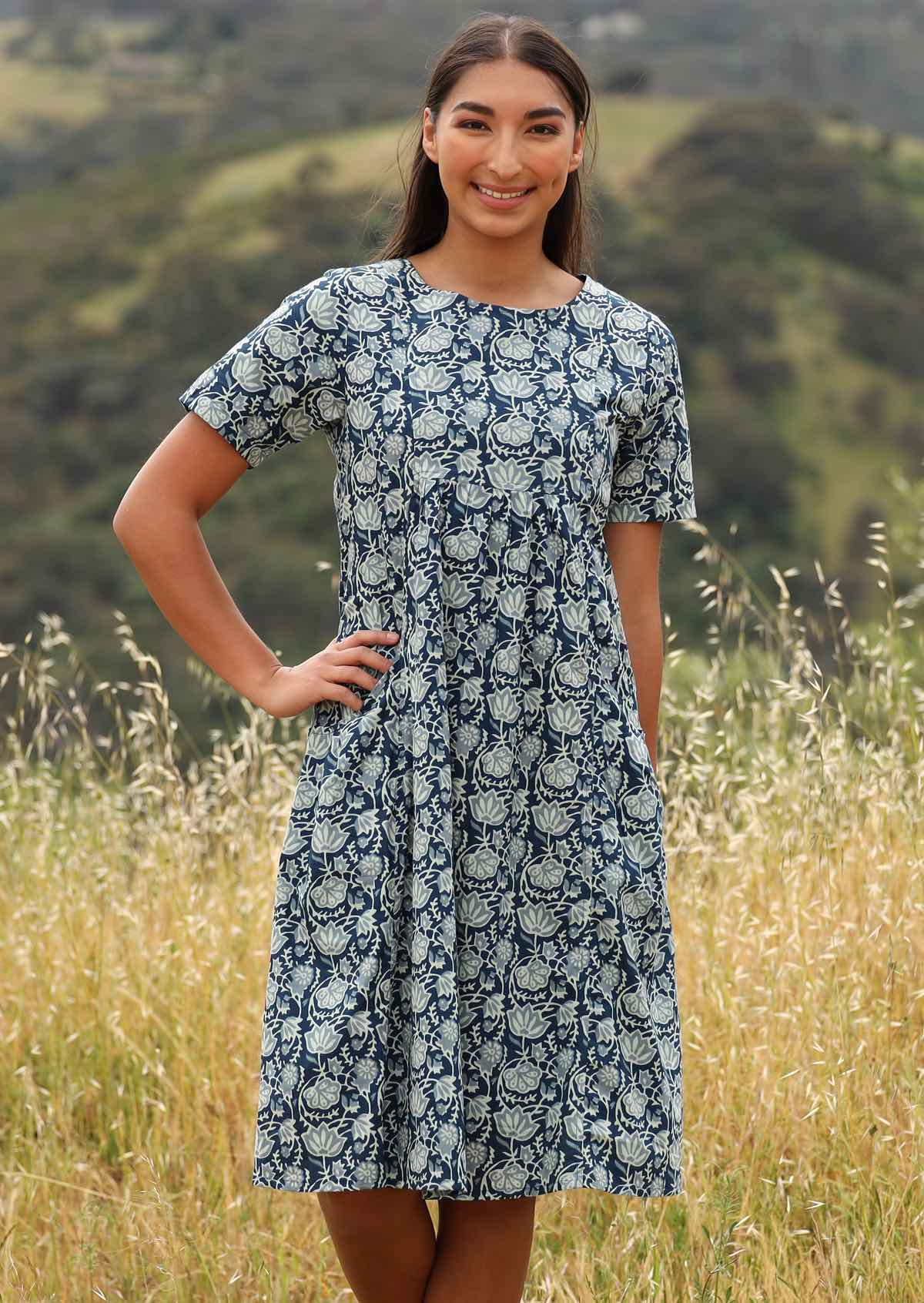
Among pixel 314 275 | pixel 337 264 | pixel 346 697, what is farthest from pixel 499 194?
pixel 314 275

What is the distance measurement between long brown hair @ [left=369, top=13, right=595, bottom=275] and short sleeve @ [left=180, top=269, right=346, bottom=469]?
0.19 metres

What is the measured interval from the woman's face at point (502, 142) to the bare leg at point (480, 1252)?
1.22 metres

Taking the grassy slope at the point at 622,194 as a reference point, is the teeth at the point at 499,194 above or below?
below

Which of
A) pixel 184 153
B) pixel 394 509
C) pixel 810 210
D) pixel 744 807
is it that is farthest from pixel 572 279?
pixel 184 153

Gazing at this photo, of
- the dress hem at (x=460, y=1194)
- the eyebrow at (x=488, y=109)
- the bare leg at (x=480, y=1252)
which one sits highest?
the eyebrow at (x=488, y=109)

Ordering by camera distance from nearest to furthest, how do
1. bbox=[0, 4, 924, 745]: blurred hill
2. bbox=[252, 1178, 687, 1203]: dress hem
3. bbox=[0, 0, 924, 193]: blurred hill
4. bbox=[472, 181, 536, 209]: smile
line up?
1. bbox=[252, 1178, 687, 1203]: dress hem
2. bbox=[472, 181, 536, 209]: smile
3. bbox=[0, 4, 924, 745]: blurred hill
4. bbox=[0, 0, 924, 193]: blurred hill

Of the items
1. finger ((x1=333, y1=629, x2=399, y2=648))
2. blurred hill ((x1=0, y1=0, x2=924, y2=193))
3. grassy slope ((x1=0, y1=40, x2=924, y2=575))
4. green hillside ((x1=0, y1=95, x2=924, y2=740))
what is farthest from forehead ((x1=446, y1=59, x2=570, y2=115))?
blurred hill ((x1=0, y1=0, x2=924, y2=193))

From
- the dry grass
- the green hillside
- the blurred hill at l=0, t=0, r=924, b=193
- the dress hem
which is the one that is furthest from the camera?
the blurred hill at l=0, t=0, r=924, b=193

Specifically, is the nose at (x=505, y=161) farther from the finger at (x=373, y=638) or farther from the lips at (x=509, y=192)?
the finger at (x=373, y=638)

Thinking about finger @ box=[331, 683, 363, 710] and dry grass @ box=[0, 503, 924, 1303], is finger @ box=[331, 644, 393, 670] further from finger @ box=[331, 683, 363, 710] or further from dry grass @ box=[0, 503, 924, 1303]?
dry grass @ box=[0, 503, 924, 1303]

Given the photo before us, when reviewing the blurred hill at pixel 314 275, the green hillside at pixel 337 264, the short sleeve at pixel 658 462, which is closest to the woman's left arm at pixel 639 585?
the short sleeve at pixel 658 462

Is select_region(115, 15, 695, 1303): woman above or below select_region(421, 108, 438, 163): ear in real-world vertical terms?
below

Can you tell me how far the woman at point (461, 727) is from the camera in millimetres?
1878

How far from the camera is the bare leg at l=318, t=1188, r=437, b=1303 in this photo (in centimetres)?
193
